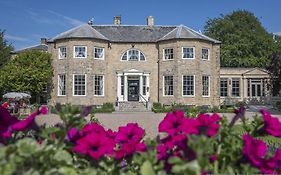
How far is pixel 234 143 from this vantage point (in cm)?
216

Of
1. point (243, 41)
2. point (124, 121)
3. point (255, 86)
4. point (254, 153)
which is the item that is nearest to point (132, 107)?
point (124, 121)

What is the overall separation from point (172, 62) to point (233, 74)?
1355 centimetres

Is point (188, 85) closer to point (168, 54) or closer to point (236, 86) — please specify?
point (168, 54)

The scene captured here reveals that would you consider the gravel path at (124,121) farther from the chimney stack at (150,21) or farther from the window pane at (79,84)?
the chimney stack at (150,21)

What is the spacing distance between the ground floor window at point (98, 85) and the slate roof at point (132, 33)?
13.2ft

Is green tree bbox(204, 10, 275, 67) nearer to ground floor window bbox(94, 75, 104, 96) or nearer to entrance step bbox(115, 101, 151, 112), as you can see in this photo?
entrance step bbox(115, 101, 151, 112)

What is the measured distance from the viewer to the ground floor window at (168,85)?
3412 cm

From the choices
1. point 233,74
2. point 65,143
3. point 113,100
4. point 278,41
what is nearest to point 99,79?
point 113,100

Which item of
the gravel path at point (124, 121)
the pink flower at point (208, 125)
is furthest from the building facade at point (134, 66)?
the pink flower at point (208, 125)

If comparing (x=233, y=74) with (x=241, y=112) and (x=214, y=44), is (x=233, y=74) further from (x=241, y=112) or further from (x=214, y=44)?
(x=241, y=112)

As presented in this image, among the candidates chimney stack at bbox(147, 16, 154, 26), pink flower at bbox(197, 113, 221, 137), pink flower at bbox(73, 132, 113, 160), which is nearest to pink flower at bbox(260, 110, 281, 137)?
pink flower at bbox(197, 113, 221, 137)

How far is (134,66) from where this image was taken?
3553cm

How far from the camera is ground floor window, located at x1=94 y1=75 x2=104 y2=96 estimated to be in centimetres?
3400

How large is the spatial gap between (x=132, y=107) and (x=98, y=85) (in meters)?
4.10
